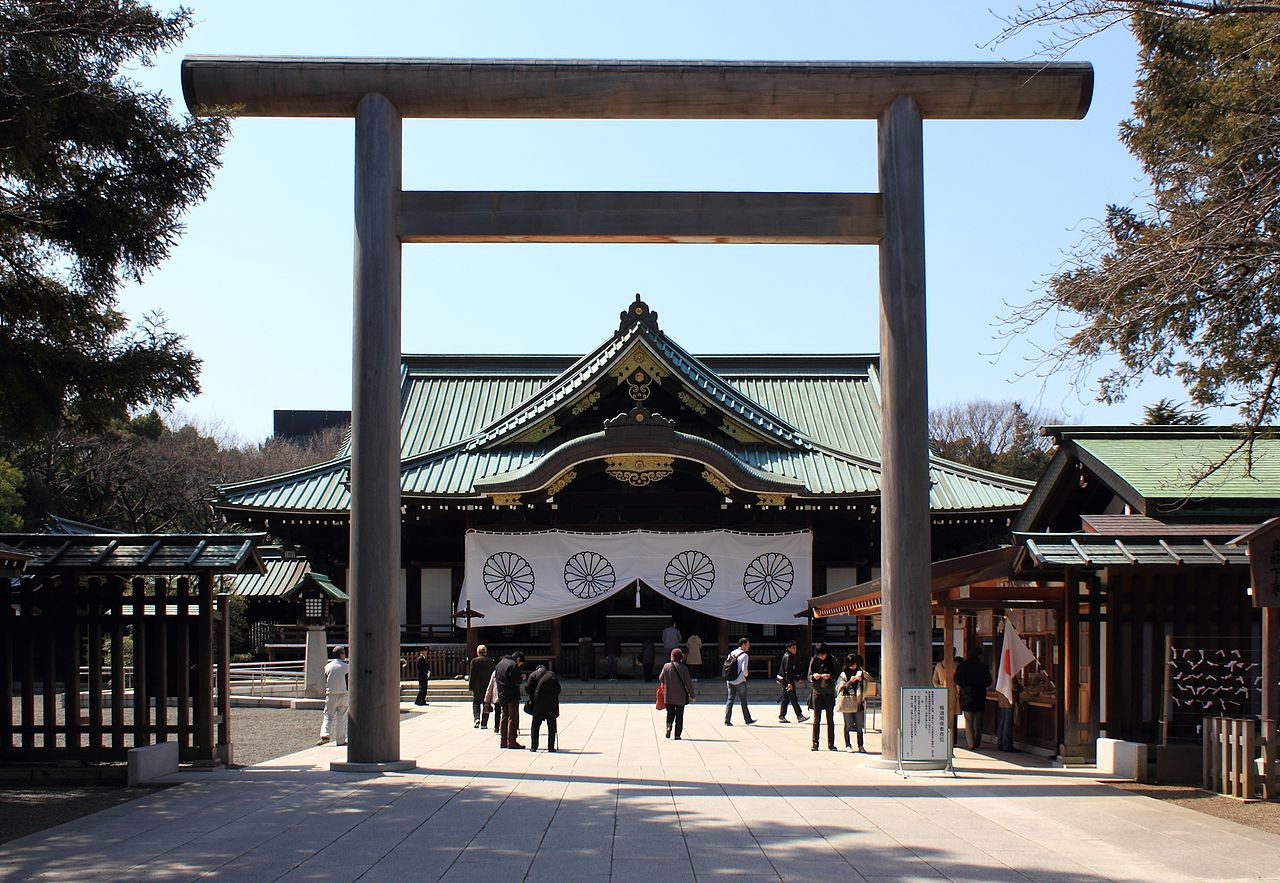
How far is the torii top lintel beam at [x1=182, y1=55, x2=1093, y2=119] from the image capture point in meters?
14.5

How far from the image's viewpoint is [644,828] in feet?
34.2

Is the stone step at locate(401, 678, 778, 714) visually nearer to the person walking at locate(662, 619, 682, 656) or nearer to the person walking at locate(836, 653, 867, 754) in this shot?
the person walking at locate(662, 619, 682, 656)

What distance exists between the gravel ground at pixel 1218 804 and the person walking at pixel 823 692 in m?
5.05

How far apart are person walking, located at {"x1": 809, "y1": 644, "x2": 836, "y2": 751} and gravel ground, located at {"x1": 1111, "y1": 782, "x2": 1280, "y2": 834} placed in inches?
199

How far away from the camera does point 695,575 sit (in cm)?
2812

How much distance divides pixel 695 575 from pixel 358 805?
55.3 feet

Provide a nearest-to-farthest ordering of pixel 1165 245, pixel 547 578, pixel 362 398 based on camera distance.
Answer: pixel 1165 245 → pixel 362 398 → pixel 547 578

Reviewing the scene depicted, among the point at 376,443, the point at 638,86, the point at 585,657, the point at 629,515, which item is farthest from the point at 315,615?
the point at 638,86

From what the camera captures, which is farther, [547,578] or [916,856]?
[547,578]

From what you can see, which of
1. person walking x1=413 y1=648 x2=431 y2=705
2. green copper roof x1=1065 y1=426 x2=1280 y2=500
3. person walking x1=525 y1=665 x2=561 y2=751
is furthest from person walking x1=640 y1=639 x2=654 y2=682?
green copper roof x1=1065 y1=426 x2=1280 y2=500

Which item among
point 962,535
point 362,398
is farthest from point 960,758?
point 962,535

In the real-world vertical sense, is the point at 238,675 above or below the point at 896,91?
below

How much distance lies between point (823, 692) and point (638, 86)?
27.6 ft

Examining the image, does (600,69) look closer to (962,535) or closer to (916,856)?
(916,856)
